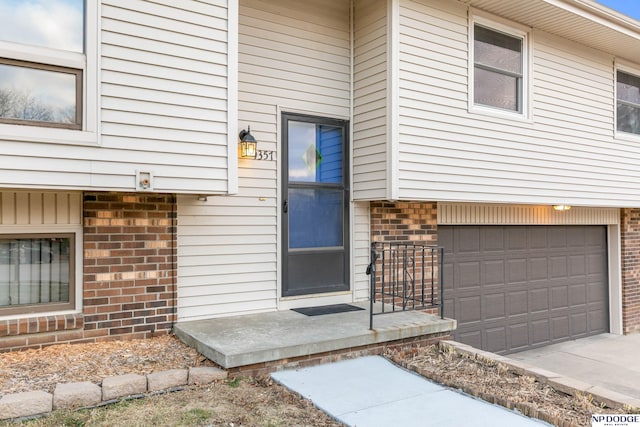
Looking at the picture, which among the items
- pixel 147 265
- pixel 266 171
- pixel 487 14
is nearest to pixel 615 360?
pixel 487 14

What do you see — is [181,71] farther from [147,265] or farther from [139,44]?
[147,265]

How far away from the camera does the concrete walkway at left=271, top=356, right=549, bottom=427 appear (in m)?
3.08

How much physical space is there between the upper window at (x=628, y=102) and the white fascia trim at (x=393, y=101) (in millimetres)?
4784

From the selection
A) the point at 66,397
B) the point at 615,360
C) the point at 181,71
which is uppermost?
the point at 181,71

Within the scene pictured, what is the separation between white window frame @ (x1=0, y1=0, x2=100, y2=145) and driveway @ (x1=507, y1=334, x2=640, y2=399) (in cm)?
599

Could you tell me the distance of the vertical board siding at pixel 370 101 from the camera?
5.31 metres

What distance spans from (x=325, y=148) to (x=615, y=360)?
515cm

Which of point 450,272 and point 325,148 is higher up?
point 325,148

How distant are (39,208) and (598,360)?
7.22 metres

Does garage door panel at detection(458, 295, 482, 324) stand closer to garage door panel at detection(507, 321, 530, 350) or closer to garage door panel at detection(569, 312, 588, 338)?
garage door panel at detection(507, 321, 530, 350)

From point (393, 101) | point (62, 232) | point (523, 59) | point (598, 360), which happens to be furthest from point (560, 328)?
point (62, 232)

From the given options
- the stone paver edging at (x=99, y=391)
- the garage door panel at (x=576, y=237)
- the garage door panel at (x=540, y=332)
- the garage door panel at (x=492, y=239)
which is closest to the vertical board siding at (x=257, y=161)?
the stone paver edging at (x=99, y=391)

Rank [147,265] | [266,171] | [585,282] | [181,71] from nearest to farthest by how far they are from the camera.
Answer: [181,71], [147,265], [266,171], [585,282]

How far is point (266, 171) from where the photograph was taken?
203 inches
